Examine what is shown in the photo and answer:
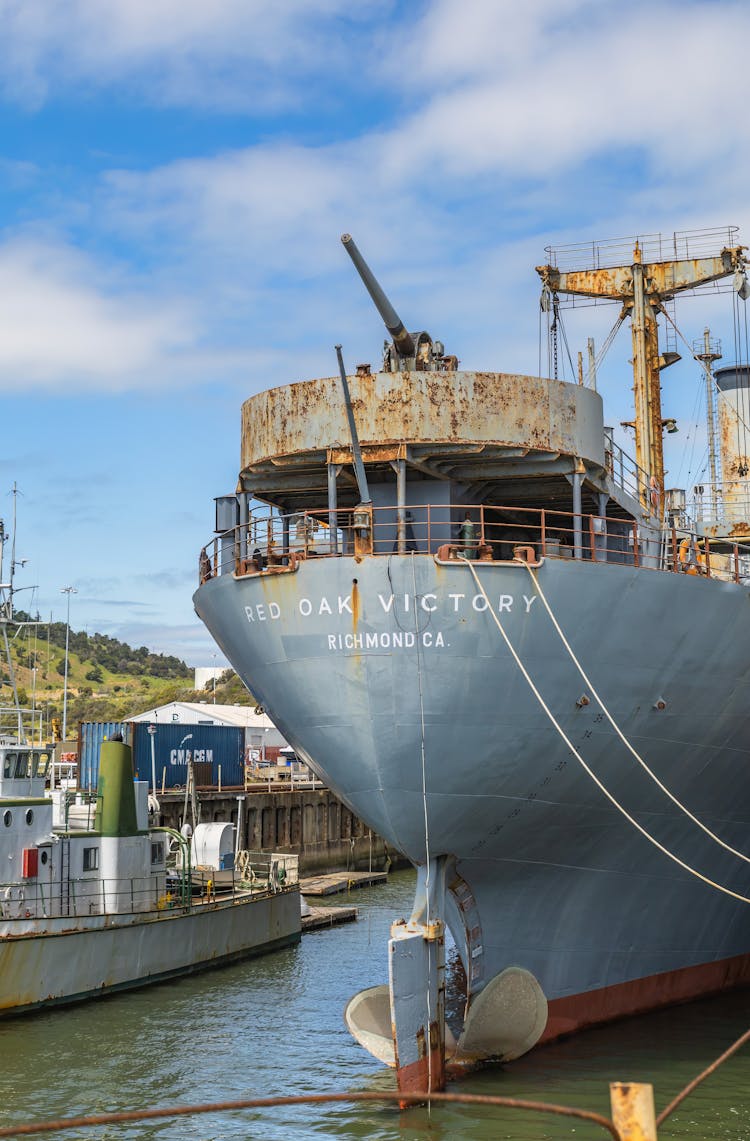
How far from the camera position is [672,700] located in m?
16.4

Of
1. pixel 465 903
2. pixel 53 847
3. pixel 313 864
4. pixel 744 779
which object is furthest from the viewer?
pixel 313 864

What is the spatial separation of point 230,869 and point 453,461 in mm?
16696

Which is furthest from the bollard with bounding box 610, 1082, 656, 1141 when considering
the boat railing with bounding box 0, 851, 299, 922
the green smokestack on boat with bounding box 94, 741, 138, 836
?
the green smokestack on boat with bounding box 94, 741, 138, 836

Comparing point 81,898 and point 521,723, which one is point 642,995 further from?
point 81,898

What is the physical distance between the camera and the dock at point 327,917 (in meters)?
31.8

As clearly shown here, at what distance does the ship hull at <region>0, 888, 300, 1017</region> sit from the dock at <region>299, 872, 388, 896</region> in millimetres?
10061

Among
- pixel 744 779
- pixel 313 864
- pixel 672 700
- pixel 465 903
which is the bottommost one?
pixel 313 864

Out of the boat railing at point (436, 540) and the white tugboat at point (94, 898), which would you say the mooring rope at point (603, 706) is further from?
the white tugboat at point (94, 898)

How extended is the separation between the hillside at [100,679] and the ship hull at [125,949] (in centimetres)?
6778

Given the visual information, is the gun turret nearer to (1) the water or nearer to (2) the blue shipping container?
(1) the water

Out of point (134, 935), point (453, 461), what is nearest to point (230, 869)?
point (134, 935)

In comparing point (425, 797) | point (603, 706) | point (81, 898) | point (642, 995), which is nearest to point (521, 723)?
point (603, 706)

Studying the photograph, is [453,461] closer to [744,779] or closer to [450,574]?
[450,574]

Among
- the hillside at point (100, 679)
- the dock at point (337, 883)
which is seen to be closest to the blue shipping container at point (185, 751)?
the dock at point (337, 883)
